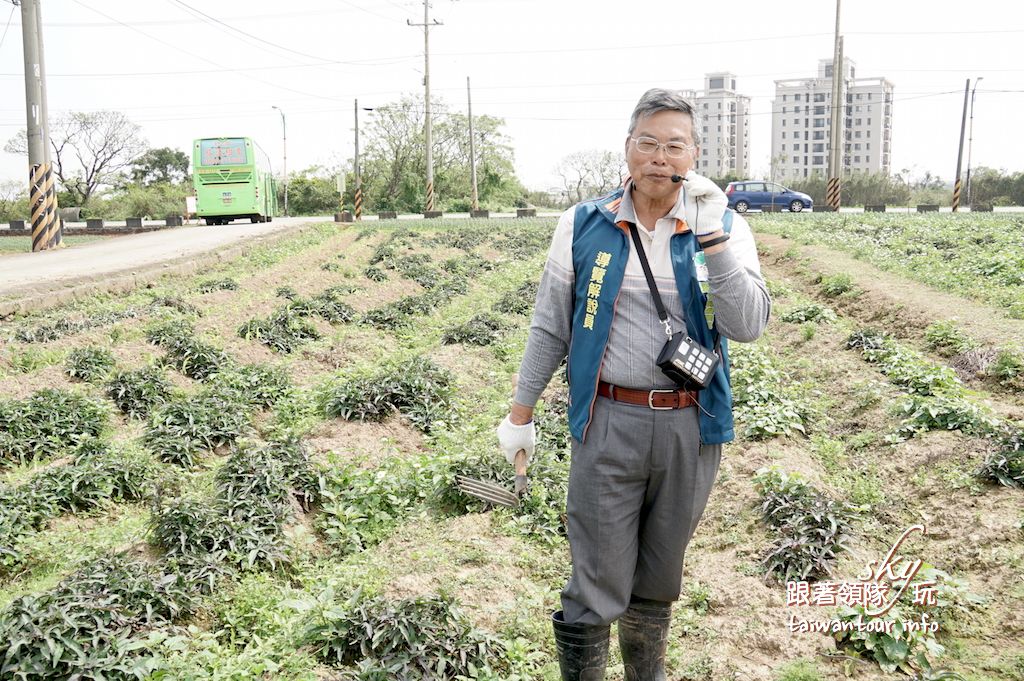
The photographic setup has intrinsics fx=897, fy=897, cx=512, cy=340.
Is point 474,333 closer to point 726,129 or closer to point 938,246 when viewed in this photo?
point 938,246

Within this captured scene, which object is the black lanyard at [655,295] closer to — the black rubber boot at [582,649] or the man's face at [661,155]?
the man's face at [661,155]

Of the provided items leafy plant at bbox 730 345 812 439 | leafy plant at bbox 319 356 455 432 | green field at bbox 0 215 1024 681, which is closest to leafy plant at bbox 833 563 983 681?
green field at bbox 0 215 1024 681

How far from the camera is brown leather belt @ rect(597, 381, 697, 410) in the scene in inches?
109

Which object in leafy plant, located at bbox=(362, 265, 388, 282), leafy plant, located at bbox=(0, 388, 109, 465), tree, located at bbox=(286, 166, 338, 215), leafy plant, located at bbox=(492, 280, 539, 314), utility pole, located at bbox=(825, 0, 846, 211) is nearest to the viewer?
leafy plant, located at bbox=(0, 388, 109, 465)

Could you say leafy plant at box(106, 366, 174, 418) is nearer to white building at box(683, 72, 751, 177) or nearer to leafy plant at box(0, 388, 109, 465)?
leafy plant at box(0, 388, 109, 465)

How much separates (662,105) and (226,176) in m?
30.7

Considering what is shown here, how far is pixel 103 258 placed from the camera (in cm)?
1691

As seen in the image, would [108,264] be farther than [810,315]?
Yes

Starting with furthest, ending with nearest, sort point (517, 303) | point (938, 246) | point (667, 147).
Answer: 1. point (938, 246)
2. point (517, 303)
3. point (667, 147)

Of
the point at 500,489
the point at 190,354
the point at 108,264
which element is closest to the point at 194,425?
the point at 190,354

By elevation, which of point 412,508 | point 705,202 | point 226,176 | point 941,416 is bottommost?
point 412,508

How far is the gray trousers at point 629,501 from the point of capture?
277 cm

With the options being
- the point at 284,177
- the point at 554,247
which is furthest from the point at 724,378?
the point at 284,177

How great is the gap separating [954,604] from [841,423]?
118 inches
